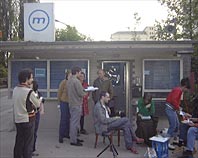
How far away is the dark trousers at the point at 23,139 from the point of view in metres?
5.86

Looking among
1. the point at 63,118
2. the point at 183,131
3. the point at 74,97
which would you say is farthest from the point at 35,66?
the point at 183,131

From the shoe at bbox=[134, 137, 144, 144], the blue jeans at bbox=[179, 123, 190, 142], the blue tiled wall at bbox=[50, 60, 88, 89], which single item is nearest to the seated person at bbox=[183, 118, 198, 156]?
the blue jeans at bbox=[179, 123, 190, 142]

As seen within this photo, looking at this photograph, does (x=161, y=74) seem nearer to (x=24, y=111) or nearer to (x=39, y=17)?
(x=39, y=17)

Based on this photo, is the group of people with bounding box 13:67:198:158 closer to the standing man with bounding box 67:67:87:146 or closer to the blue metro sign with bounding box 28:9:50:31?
the standing man with bounding box 67:67:87:146

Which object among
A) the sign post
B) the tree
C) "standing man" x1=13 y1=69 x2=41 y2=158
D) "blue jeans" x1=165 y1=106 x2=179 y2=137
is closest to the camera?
"standing man" x1=13 y1=69 x2=41 y2=158

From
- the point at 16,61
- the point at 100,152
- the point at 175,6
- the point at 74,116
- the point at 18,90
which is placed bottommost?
the point at 100,152

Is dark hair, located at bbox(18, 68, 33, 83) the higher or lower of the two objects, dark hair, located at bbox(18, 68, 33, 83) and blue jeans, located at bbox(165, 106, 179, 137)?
the higher

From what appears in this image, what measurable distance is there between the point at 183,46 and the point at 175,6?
749cm

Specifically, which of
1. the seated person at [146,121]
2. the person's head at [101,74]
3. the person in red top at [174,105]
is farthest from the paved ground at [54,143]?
the person's head at [101,74]

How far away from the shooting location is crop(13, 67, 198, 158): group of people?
19.1ft

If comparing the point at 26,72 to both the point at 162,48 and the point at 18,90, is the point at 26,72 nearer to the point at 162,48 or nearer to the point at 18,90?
the point at 18,90

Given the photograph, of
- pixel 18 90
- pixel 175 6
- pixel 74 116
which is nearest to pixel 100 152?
pixel 74 116

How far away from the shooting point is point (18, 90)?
5832mm

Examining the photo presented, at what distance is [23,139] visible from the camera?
5.91 m
